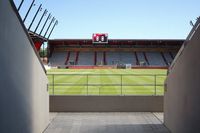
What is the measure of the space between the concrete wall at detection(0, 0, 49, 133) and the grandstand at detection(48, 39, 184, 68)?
63738mm

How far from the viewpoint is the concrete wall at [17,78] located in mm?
5523

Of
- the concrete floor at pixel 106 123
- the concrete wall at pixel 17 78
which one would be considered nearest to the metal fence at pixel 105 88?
the concrete floor at pixel 106 123

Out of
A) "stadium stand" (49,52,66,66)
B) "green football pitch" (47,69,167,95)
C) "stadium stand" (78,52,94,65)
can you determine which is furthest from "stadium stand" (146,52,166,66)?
"green football pitch" (47,69,167,95)

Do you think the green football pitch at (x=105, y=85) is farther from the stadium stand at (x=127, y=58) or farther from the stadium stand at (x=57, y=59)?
the stadium stand at (x=127, y=58)

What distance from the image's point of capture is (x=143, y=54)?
75.9 m

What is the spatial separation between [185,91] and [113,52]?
228 ft

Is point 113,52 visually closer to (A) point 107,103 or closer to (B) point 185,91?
(A) point 107,103

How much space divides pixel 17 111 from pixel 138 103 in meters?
7.80

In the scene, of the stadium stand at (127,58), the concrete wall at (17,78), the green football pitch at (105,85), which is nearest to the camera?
the concrete wall at (17,78)

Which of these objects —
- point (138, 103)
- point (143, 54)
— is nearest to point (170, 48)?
point (143, 54)

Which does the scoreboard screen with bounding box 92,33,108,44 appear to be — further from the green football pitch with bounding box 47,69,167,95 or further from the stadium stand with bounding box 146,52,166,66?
the green football pitch with bounding box 47,69,167,95

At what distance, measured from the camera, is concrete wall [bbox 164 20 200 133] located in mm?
6715

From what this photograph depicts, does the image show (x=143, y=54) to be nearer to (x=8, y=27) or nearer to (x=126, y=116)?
(x=126, y=116)

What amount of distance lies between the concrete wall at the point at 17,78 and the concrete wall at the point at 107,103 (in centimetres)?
471
